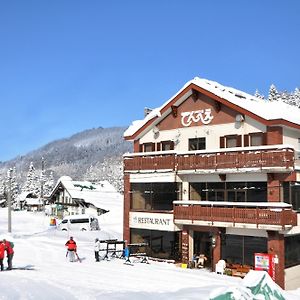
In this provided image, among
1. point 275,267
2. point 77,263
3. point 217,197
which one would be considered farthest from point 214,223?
point 77,263

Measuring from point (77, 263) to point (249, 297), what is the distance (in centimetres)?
1710

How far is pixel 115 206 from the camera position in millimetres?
69125

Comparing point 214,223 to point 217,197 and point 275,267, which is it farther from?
point 275,267

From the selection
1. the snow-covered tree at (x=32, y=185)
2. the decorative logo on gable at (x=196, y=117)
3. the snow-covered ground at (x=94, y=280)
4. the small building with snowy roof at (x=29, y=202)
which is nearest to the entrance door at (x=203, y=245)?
Answer: the snow-covered ground at (x=94, y=280)

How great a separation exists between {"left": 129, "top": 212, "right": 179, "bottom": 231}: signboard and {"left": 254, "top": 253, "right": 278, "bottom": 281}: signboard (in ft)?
19.6

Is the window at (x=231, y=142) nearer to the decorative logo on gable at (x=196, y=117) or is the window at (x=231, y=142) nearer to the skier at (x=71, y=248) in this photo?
the decorative logo on gable at (x=196, y=117)

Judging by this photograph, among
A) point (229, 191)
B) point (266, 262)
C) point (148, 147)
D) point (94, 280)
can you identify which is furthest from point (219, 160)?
point (94, 280)

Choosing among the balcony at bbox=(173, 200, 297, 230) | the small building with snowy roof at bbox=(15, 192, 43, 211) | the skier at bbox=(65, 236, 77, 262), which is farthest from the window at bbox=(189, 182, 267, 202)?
the small building with snowy roof at bbox=(15, 192, 43, 211)

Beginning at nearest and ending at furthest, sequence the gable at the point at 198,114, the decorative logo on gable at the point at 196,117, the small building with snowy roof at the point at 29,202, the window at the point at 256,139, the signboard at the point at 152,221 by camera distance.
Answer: the window at the point at 256,139, the gable at the point at 198,114, the signboard at the point at 152,221, the decorative logo on gable at the point at 196,117, the small building with snowy roof at the point at 29,202

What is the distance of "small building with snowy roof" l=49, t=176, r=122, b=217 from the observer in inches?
2761

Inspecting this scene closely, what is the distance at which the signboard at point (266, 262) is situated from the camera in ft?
82.4

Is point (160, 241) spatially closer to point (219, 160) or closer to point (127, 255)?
point (127, 255)

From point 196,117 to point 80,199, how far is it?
4310 cm

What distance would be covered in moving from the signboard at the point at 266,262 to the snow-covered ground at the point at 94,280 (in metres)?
1.47
